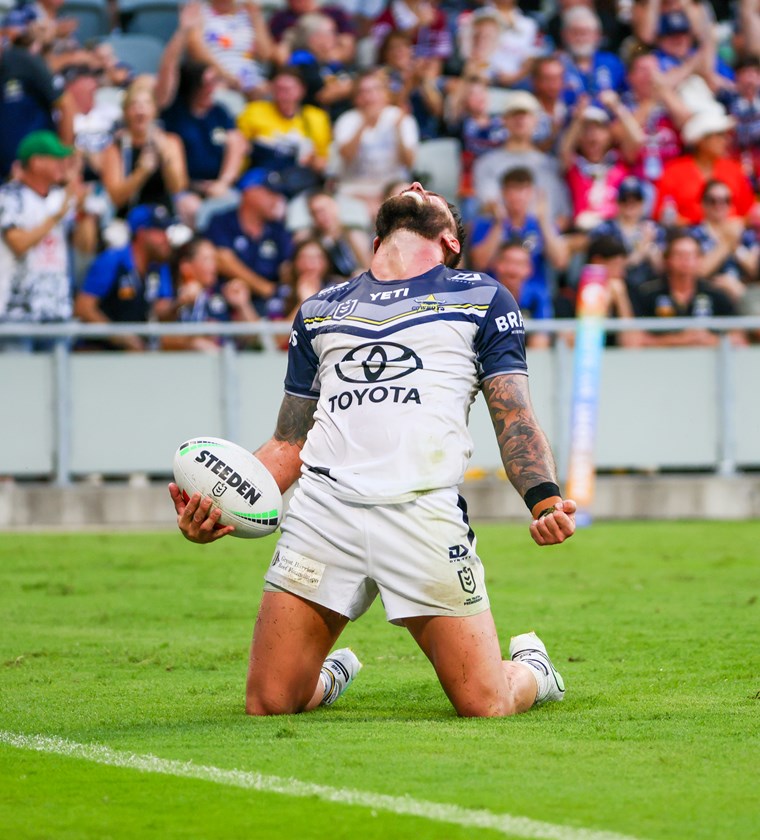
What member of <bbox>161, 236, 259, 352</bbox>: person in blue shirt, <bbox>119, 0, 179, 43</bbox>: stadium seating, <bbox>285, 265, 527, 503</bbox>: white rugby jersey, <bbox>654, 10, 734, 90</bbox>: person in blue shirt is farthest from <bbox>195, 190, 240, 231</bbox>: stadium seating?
<bbox>285, 265, 527, 503</bbox>: white rugby jersey

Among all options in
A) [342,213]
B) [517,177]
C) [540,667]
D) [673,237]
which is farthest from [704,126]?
[540,667]

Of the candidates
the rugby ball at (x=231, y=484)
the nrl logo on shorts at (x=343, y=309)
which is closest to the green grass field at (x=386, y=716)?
the rugby ball at (x=231, y=484)

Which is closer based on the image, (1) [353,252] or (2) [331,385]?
(2) [331,385]

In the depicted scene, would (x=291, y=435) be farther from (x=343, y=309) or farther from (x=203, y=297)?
(x=203, y=297)

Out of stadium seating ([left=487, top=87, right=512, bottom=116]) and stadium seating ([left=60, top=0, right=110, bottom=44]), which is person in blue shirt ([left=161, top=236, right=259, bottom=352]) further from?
stadium seating ([left=60, top=0, right=110, bottom=44])

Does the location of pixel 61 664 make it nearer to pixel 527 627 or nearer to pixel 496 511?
pixel 527 627

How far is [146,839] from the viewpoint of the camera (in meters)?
4.09

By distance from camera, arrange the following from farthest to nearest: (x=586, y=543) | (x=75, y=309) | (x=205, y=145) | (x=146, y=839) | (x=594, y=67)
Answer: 1. (x=594, y=67)
2. (x=205, y=145)
3. (x=75, y=309)
4. (x=586, y=543)
5. (x=146, y=839)

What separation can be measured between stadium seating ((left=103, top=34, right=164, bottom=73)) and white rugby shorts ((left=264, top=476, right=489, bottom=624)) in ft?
41.6


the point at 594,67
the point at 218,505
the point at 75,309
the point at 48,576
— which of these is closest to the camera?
the point at 218,505

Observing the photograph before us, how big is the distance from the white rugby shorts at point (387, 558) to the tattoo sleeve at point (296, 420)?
0.45 meters

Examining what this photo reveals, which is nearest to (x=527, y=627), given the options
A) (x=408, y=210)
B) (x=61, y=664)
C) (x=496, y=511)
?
(x=61, y=664)

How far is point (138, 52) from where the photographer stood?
1783 centimetres

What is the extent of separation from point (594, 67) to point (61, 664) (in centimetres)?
1188
